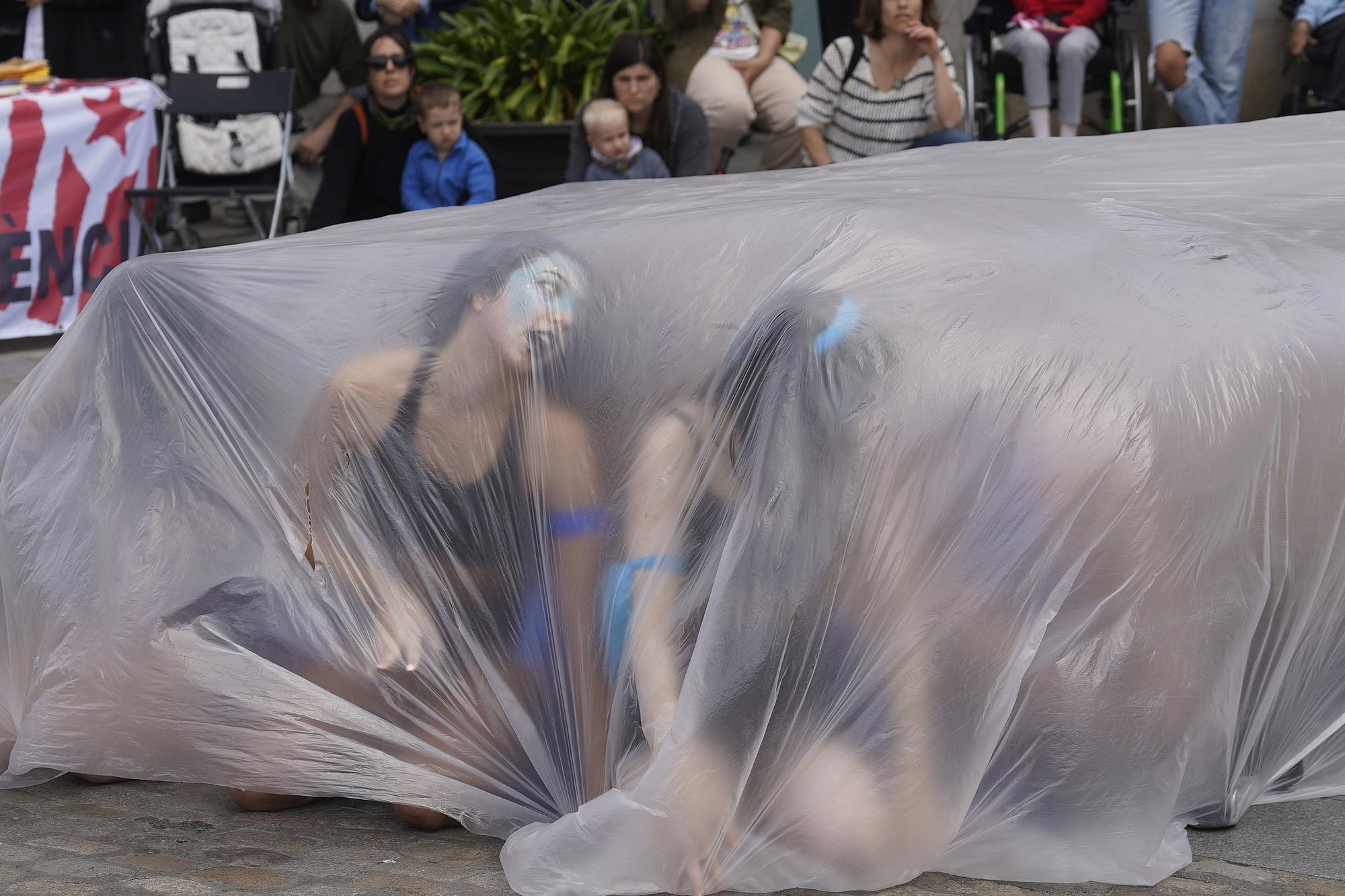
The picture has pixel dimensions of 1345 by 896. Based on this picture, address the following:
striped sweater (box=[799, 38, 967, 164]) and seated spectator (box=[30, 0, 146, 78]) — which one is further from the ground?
seated spectator (box=[30, 0, 146, 78])

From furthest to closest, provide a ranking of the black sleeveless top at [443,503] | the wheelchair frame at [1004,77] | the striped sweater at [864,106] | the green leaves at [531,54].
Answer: the green leaves at [531,54]
the wheelchair frame at [1004,77]
the striped sweater at [864,106]
the black sleeveless top at [443,503]

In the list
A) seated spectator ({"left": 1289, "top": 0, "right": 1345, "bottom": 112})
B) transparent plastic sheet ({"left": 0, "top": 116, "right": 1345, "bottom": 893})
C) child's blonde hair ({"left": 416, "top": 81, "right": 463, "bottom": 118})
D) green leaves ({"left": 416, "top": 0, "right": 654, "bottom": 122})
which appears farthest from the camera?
green leaves ({"left": 416, "top": 0, "right": 654, "bottom": 122})

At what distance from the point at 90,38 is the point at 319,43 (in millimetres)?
1102

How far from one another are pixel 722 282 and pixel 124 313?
1231 millimetres

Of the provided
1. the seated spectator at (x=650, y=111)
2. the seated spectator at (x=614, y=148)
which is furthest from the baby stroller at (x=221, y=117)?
the seated spectator at (x=614, y=148)

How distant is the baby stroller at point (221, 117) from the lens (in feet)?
22.6

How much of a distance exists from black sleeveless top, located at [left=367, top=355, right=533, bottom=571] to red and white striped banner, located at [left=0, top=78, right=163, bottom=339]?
416cm

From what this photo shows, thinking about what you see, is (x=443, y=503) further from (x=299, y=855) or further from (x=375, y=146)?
(x=375, y=146)

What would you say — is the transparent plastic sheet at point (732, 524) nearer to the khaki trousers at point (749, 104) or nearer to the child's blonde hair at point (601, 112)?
the child's blonde hair at point (601, 112)

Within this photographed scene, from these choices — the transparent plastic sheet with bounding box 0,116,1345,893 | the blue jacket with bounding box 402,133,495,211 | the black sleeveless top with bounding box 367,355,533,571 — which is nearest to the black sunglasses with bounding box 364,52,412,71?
the blue jacket with bounding box 402,133,495,211

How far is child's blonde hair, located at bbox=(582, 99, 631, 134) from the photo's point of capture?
18.1 feet

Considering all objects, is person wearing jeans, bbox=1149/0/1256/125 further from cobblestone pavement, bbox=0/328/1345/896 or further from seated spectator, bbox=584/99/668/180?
cobblestone pavement, bbox=0/328/1345/896

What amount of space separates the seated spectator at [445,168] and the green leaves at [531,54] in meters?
1.69

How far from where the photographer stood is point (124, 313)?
3066mm
